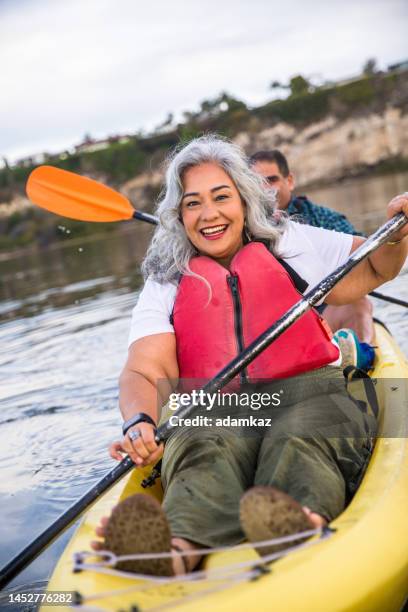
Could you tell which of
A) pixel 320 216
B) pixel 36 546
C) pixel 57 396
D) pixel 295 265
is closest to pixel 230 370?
pixel 295 265

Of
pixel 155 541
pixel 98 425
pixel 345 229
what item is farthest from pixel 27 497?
pixel 345 229

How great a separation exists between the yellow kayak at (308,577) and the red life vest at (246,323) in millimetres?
529

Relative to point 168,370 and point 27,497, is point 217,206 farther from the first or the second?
point 27,497

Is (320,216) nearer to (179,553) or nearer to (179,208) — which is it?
(179,208)

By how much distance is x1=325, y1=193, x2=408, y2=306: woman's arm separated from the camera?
261 cm

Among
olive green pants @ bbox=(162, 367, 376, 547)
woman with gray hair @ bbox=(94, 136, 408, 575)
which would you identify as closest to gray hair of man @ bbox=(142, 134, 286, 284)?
woman with gray hair @ bbox=(94, 136, 408, 575)

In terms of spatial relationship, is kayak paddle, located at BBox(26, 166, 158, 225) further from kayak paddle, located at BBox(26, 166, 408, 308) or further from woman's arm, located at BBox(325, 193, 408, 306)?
woman's arm, located at BBox(325, 193, 408, 306)

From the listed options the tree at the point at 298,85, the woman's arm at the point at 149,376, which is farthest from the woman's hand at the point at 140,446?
the tree at the point at 298,85

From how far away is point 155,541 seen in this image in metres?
1.61

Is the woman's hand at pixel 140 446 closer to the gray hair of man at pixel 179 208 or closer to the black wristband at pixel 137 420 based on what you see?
the black wristband at pixel 137 420

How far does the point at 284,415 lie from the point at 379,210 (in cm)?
1089

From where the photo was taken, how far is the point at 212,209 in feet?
8.27

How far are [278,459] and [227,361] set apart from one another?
501 millimetres

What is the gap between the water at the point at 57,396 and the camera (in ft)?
10.6
